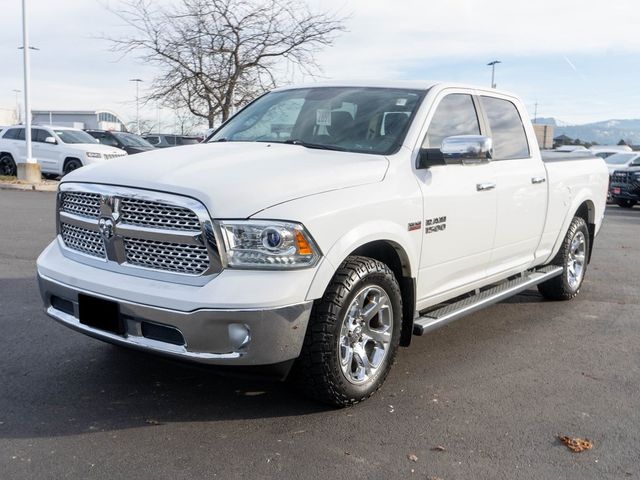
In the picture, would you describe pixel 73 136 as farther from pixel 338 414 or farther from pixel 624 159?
pixel 338 414

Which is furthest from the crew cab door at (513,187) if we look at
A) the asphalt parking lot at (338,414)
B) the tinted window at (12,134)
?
the tinted window at (12,134)

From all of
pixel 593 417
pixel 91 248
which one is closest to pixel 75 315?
pixel 91 248

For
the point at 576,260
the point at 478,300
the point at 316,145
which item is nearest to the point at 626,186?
the point at 576,260

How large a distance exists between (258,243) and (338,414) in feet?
3.79

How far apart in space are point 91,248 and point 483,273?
285 centimetres

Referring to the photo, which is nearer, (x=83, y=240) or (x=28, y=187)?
(x=83, y=240)

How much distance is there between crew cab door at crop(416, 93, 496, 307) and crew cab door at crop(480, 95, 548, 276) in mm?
178

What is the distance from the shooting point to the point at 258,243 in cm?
348

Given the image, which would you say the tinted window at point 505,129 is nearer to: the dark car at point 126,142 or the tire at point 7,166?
the dark car at point 126,142

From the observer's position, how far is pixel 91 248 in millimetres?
4039

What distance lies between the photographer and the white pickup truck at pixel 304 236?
11.4ft

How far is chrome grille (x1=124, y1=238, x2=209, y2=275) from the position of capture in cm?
355

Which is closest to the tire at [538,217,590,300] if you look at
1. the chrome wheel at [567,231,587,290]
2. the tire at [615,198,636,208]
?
the chrome wheel at [567,231,587,290]

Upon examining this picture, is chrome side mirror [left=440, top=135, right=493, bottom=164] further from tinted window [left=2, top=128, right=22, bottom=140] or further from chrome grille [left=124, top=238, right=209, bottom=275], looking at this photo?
tinted window [left=2, top=128, right=22, bottom=140]
